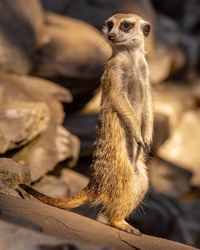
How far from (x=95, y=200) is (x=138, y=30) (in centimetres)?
101

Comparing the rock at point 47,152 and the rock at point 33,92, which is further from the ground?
the rock at point 33,92

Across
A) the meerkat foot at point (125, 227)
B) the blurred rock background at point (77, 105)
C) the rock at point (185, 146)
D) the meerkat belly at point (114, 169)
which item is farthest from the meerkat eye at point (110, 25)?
the rock at point (185, 146)

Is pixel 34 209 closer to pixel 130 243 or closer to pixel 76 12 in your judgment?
pixel 130 243

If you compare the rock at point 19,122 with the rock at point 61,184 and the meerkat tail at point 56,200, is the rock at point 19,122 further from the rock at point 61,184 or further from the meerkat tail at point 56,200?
the meerkat tail at point 56,200

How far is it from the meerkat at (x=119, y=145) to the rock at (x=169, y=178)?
370 cm

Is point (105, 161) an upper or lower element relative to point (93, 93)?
upper

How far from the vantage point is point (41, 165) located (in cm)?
537

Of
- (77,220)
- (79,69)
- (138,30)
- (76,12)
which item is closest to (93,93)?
(79,69)

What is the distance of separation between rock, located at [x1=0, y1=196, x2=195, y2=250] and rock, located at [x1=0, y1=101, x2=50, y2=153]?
1.58 m

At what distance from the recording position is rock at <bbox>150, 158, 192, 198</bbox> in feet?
25.1

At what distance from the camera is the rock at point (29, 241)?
93.7 inches

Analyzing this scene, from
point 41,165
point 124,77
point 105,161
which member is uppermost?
point 124,77

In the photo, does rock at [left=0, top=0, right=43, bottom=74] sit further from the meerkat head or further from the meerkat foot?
the meerkat foot

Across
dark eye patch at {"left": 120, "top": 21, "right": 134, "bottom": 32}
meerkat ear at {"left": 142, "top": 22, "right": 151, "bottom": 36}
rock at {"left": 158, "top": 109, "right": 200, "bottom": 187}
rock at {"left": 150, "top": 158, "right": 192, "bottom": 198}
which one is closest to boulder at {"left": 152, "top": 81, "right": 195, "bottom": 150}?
rock at {"left": 158, "top": 109, "right": 200, "bottom": 187}
